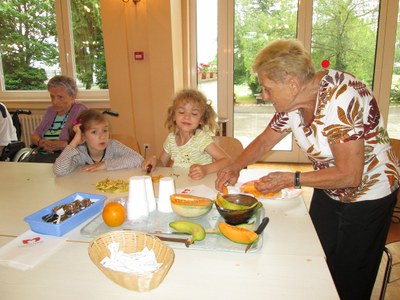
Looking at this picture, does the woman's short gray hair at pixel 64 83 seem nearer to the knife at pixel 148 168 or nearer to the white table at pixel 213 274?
the knife at pixel 148 168

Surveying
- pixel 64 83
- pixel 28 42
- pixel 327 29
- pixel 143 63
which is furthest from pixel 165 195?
pixel 28 42

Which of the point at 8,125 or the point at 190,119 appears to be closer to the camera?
the point at 190,119

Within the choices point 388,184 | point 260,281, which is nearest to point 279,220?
point 260,281

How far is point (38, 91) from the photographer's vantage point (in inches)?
177

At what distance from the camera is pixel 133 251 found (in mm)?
899

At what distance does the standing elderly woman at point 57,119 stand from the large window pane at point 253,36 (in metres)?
2.01

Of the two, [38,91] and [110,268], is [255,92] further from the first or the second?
[110,268]

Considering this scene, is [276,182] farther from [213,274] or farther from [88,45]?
[88,45]

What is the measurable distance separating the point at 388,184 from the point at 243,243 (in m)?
0.71

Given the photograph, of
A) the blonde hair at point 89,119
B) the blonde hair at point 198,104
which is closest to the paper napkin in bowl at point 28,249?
the blonde hair at point 89,119

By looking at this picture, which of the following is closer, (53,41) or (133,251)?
(133,251)

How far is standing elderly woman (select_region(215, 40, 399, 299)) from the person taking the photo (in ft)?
3.83

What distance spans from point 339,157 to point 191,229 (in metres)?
0.58

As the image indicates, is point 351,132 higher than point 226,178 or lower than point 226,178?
higher
